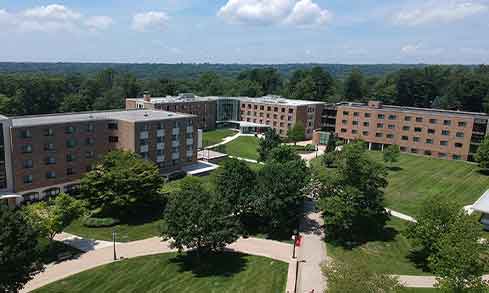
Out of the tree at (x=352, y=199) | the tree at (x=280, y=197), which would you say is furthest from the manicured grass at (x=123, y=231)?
the tree at (x=352, y=199)

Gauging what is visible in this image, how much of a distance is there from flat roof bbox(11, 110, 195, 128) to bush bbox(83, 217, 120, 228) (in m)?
16.7

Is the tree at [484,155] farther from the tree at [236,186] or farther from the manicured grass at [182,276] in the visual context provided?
the manicured grass at [182,276]

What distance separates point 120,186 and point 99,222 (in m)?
5.32

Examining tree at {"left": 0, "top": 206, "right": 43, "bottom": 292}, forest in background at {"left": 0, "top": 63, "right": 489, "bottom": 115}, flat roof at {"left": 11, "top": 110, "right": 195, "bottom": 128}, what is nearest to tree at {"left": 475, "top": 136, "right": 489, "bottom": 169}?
forest in background at {"left": 0, "top": 63, "right": 489, "bottom": 115}

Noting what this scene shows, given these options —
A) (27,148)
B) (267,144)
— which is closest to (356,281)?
(27,148)

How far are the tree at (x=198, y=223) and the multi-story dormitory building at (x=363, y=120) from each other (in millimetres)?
60852

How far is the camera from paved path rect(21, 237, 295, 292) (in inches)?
1416

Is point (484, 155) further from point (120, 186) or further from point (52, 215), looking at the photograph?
point (52, 215)

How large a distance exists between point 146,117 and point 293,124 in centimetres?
5419

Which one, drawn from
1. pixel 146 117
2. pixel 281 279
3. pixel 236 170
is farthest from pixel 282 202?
pixel 146 117

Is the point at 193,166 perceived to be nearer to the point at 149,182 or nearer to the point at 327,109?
the point at 149,182

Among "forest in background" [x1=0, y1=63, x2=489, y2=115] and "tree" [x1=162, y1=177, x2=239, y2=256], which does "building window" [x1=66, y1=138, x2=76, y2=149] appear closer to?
"tree" [x1=162, y1=177, x2=239, y2=256]

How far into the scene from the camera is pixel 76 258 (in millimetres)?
39969

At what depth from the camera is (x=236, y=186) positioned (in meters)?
46.8
